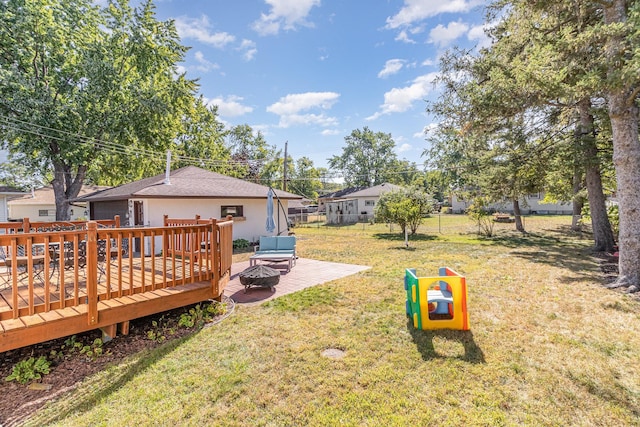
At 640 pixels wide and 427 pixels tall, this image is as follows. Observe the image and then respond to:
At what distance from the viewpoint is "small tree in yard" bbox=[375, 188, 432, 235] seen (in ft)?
50.6

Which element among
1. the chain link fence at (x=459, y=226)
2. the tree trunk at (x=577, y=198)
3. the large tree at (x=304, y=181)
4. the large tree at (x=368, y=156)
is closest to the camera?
the tree trunk at (x=577, y=198)

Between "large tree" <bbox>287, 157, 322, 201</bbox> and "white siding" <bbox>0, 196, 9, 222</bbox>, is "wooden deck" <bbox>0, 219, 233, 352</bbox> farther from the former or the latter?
"large tree" <bbox>287, 157, 322, 201</bbox>

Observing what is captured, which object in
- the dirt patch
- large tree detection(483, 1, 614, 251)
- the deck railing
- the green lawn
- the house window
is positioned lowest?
the green lawn

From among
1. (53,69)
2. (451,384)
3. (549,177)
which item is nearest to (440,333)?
(451,384)

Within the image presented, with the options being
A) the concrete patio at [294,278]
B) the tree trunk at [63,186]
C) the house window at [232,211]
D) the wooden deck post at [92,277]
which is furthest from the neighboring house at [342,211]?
the wooden deck post at [92,277]

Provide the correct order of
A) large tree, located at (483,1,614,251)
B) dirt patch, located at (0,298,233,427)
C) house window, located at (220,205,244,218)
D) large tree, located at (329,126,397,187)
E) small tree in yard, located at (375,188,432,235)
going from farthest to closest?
large tree, located at (329,126,397,187)
small tree in yard, located at (375,188,432,235)
house window, located at (220,205,244,218)
large tree, located at (483,1,614,251)
dirt patch, located at (0,298,233,427)

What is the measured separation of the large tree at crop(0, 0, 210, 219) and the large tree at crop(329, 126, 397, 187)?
3380 centimetres

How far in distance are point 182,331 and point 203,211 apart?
380 inches

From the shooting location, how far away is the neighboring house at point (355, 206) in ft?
103

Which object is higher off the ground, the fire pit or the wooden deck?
the wooden deck

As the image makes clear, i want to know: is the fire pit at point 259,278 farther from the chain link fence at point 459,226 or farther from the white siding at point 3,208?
the white siding at point 3,208

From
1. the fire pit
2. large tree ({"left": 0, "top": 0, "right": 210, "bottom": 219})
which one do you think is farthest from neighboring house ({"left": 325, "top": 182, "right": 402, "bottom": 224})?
the fire pit

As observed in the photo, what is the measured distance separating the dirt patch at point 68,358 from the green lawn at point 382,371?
8.7 inches

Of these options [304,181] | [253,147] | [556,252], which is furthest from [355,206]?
[556,252]
